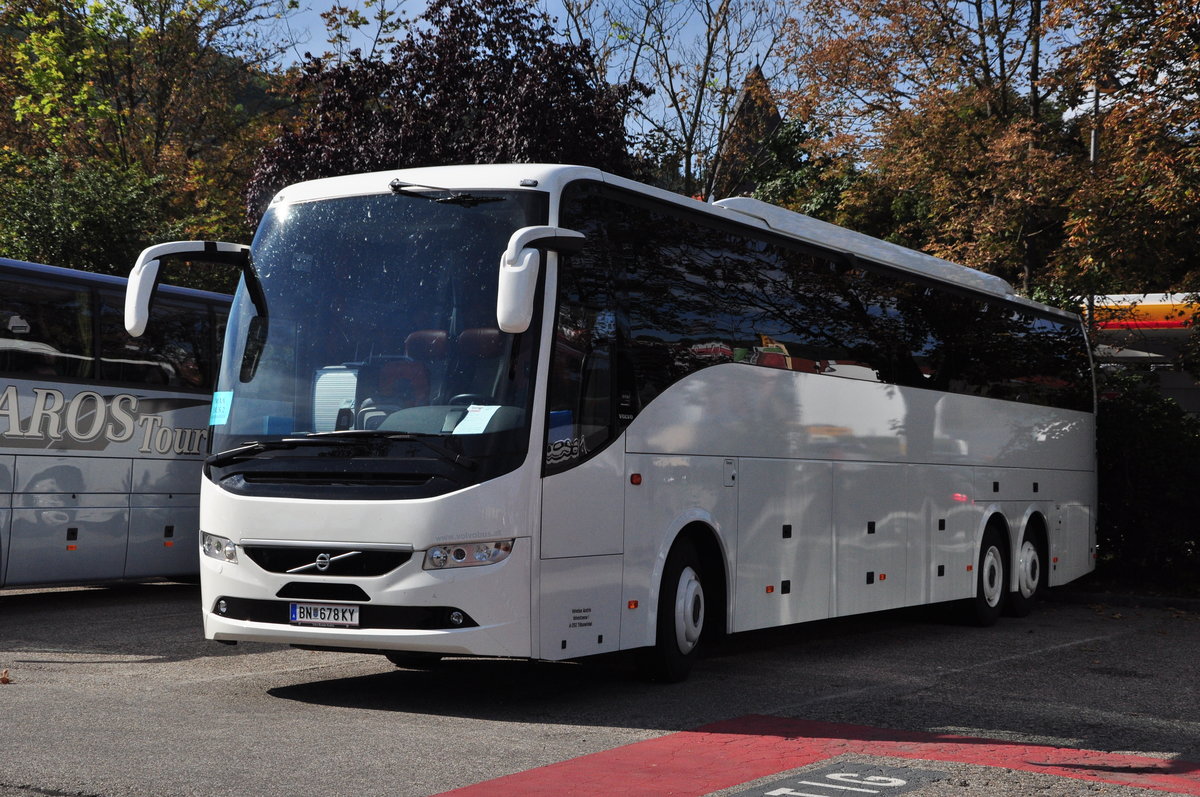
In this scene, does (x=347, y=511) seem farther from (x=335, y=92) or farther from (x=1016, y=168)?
(x=335, y=92)

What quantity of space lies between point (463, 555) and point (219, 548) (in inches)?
68.3

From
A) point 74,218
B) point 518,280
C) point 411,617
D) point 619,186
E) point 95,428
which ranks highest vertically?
point 74,218

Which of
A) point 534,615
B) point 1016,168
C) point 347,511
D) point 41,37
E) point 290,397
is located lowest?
point 534,615

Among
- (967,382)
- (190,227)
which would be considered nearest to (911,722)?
(967,382)

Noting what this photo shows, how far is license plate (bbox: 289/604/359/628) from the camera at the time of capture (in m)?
8.32

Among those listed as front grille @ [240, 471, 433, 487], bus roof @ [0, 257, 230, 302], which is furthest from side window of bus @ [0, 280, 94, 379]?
front grille @ [240, 471, 433, 487]

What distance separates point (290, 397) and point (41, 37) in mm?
24575

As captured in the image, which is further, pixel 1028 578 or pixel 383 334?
pixel 1028 578

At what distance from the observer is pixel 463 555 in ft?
27.0

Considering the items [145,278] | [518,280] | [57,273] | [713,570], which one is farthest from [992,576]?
[57,273]

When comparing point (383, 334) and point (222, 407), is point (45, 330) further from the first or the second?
point (383, 334)

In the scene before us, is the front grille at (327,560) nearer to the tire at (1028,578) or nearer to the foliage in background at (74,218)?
the tire at (1028,578)

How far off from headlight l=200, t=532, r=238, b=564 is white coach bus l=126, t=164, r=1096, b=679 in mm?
18

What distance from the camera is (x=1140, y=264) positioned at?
17984 mm
